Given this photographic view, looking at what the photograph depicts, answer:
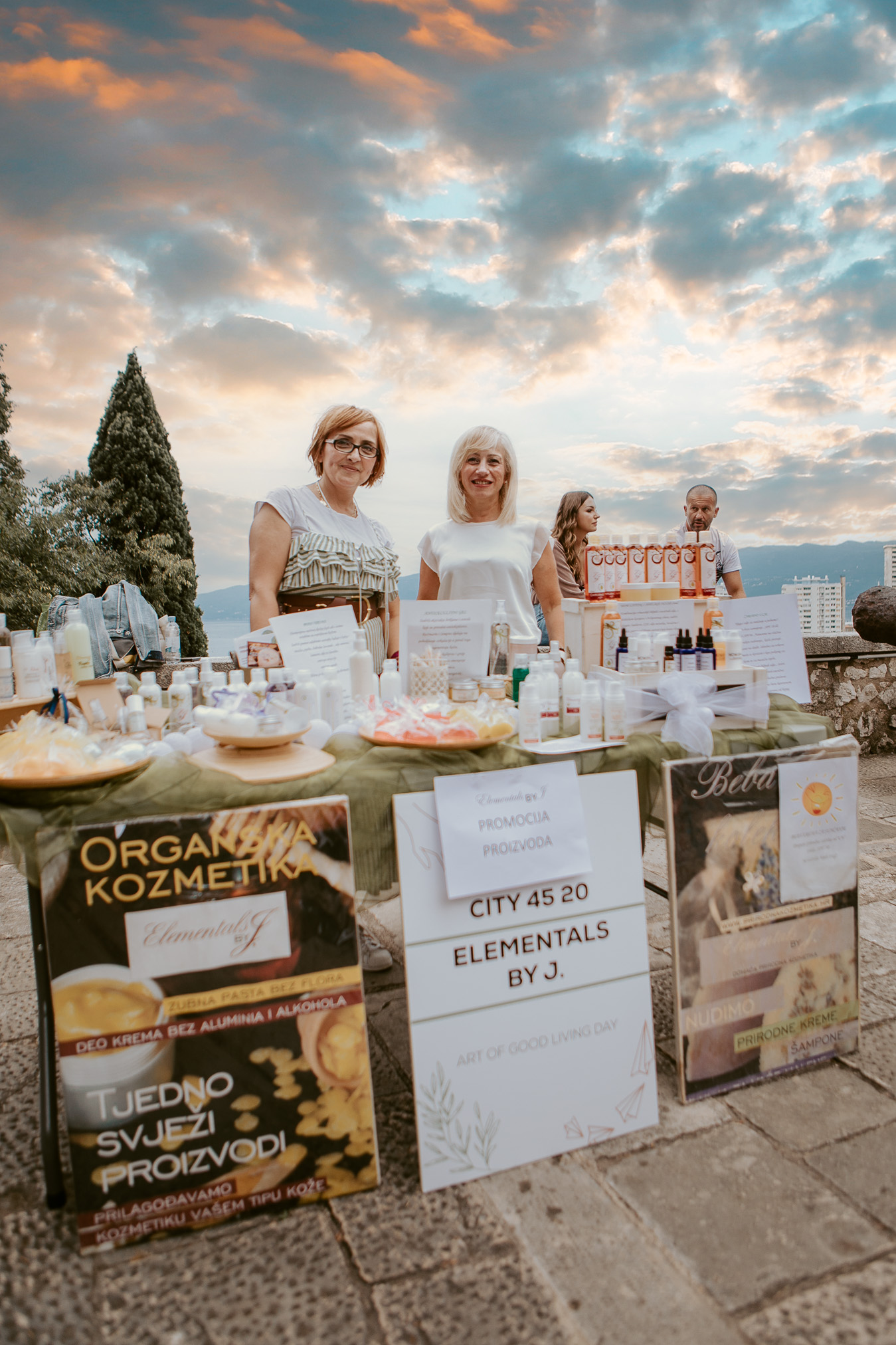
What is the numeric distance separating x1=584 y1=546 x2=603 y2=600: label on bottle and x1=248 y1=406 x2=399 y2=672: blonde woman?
0.74 metres

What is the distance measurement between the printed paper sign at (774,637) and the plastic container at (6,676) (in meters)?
1.99

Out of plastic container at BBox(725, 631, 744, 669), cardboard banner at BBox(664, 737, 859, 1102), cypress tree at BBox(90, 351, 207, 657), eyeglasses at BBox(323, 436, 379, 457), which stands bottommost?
cardboard banner at BBox(664, 737, 859, 1102)

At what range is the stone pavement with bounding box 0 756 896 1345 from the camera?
46.3 inches

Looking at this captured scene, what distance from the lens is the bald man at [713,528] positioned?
4.42 meters

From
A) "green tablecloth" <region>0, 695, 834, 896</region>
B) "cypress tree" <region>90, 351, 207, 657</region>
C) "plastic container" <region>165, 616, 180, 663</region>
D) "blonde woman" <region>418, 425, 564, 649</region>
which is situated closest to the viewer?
"green tablecloth" <region>0, 695, 834, 896</region>

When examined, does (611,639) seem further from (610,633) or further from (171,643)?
(171,643)

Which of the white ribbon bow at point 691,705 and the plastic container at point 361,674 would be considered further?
the plastic container at point 361,674

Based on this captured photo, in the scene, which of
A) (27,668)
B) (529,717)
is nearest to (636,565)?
(529,717)

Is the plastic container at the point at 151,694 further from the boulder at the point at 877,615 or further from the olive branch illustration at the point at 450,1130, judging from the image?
the boulder at the point at 877,615

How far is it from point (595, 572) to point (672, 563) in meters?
0.29

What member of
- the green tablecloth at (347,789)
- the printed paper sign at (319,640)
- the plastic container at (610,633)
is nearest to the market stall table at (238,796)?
the green tablecloth at (347,789)

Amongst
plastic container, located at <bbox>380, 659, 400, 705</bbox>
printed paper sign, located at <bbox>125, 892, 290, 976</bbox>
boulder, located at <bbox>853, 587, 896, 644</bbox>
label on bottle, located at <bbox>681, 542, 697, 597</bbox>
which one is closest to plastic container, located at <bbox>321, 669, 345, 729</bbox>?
plastic container, located at <bbox>380, 659, 400, 705</bbox>

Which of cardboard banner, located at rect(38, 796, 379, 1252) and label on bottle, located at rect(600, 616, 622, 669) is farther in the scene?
label on bottle, located at rect(600, 616, 622, 669)

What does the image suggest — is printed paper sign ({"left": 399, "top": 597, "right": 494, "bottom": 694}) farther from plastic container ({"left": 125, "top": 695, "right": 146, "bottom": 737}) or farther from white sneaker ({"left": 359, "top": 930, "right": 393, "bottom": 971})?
white sneaker ({"left": 359, "top": 930, "right": 393, "bottom": 971})
